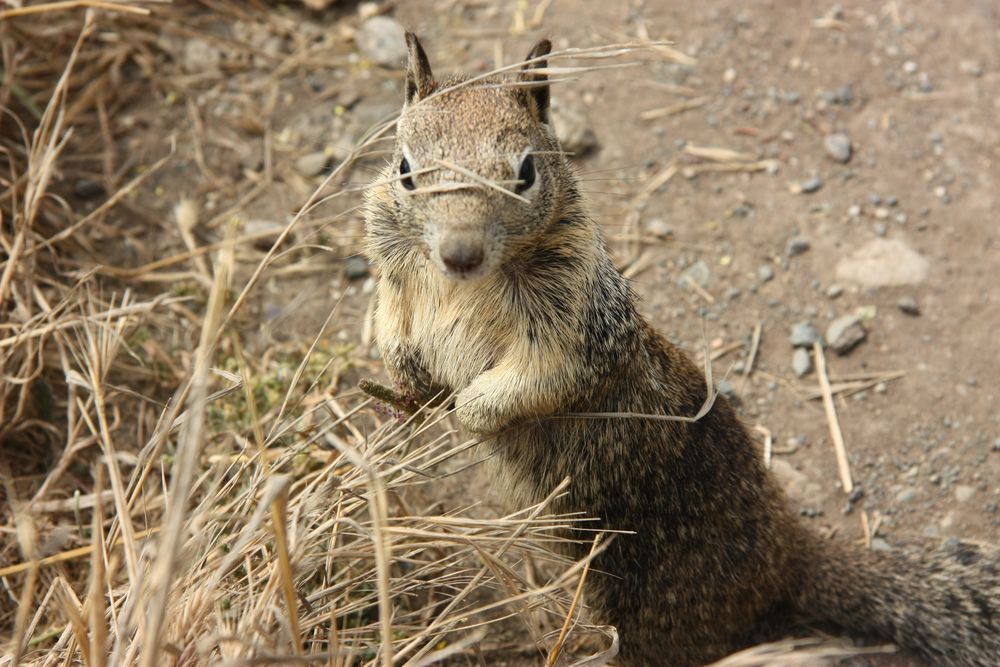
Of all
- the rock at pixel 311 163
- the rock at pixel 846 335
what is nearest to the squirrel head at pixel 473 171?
the rock at pixel 846 335

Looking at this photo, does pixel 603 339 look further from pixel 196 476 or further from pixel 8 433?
pixel 8 433

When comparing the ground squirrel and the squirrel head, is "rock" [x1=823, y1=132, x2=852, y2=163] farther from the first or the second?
the squirrel head

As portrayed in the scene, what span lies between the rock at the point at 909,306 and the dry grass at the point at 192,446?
2.02 meters

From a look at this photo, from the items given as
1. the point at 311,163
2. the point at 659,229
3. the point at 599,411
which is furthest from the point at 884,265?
the point at 311,163

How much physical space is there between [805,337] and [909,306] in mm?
541

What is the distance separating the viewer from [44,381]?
399 centimetres

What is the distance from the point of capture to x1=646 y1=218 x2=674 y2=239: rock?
4.86 meters

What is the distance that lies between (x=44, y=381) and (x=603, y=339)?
2.69m

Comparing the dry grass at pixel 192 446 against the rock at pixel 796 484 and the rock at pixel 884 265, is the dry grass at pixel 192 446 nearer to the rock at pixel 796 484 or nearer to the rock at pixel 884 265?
the rock at pixel 796 484

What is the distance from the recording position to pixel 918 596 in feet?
10.8

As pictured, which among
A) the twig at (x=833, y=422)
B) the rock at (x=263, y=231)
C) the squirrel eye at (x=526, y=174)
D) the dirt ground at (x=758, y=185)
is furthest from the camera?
the rock at (x=263, y=231)

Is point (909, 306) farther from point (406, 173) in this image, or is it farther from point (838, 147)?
point (406, 173)

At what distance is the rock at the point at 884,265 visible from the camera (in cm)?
451

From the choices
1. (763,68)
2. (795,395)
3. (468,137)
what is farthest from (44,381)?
(763,68)
